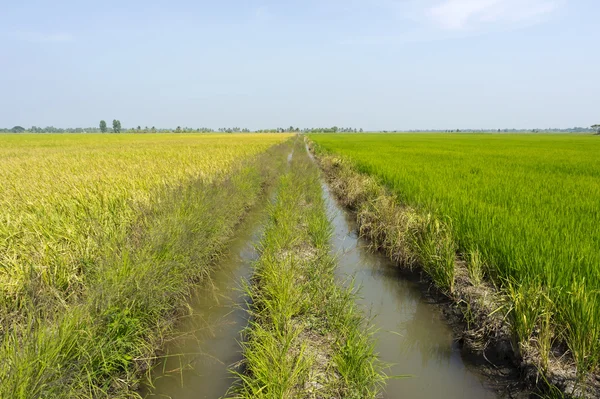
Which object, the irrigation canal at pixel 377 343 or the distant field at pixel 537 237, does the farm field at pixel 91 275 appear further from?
the distant field at pixel 537 237

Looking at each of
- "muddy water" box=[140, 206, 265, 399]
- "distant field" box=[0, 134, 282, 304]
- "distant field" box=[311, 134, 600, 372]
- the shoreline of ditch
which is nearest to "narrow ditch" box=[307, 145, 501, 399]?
the shoreline of ditch

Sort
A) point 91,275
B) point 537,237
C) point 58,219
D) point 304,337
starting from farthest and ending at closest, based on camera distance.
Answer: point 58,219 → point 537,237 → point 91,275 → point 304,337

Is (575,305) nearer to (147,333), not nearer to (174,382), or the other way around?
(174,382)

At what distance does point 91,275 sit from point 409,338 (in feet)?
10.6

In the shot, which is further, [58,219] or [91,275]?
[58,219]

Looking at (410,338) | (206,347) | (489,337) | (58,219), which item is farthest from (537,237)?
(58,219)

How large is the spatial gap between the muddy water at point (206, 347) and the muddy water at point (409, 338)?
1413 millimetres

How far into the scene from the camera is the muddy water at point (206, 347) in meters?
2.64

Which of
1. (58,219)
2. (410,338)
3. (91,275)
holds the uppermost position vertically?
(58,219)

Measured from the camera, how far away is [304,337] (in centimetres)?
287

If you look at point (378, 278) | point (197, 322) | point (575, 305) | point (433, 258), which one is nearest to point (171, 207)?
point (197, 322)

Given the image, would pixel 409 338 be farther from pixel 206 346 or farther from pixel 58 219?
pixel 58 219

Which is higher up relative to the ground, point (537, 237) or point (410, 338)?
point (537, 237)

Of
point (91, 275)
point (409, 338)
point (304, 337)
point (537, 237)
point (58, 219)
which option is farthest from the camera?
point (58, 219)
